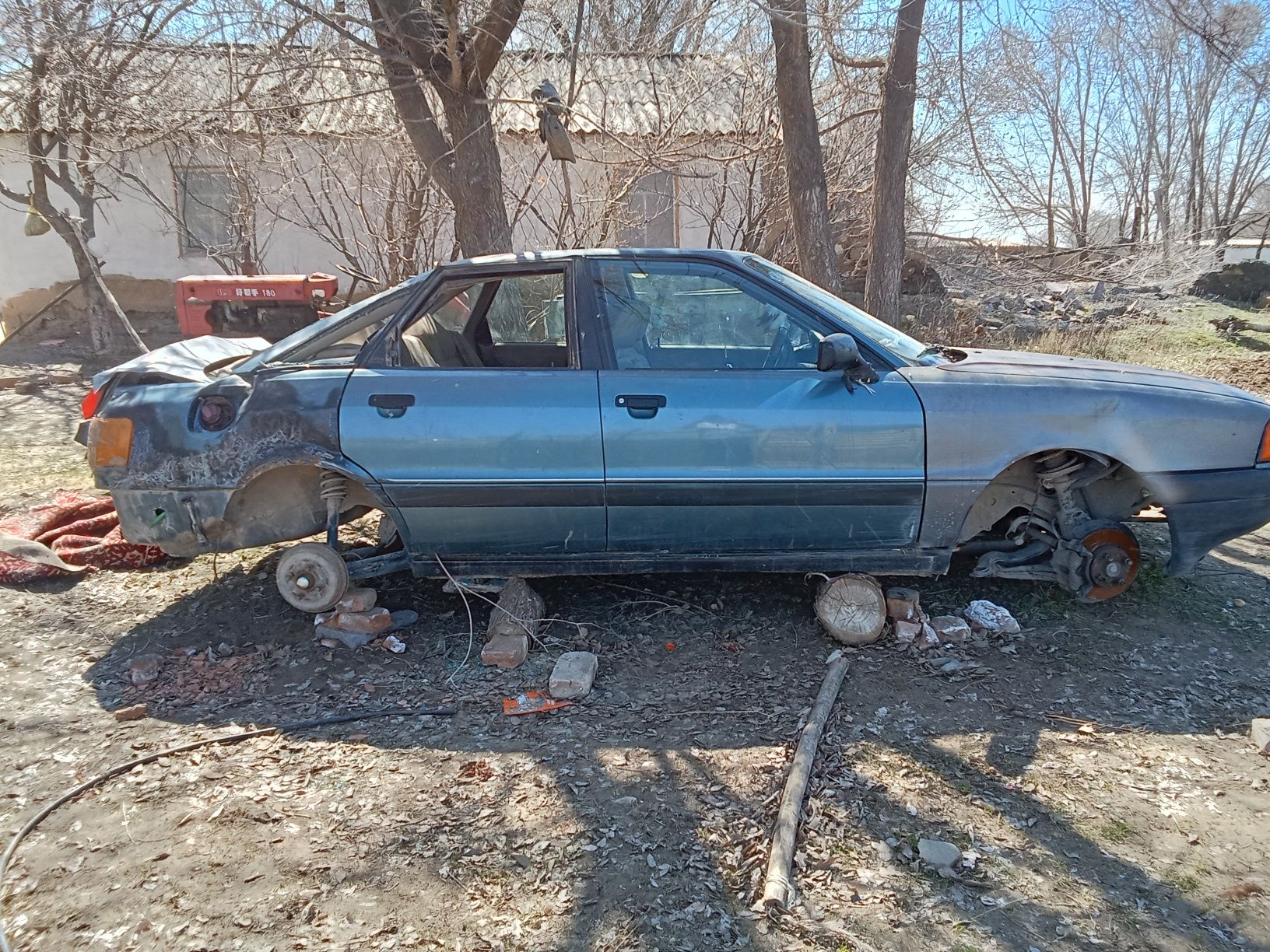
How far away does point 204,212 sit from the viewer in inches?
538

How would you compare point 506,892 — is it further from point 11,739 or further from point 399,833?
point 11,739

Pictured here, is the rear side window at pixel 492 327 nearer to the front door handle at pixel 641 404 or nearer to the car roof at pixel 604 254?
the car roof at pixel 604 254

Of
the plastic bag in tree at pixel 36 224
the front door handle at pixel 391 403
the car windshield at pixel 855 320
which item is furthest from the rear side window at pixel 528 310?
the plastic bag in tree at pixel 36 224

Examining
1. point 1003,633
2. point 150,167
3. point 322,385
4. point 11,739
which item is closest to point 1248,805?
point 1003,633

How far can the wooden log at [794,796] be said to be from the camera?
7.83ft

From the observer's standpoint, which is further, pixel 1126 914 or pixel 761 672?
pixel 761 672

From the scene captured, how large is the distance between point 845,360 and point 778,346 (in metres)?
0.39

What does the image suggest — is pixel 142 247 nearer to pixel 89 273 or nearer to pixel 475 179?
pixel 89 273

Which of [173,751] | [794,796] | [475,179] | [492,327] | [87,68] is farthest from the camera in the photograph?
[87,68]

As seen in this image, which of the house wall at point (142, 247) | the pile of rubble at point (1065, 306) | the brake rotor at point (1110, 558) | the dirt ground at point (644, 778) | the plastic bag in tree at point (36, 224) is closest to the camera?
the dirt ground at point (644, 778)

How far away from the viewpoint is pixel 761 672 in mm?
3678

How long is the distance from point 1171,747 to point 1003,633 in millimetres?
866

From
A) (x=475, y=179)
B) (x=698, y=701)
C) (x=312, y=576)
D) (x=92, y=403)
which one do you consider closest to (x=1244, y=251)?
(x=475, y=179)

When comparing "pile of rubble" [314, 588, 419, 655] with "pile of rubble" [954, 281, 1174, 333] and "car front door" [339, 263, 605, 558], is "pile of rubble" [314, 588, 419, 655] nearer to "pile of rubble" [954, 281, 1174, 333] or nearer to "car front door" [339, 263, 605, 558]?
"car front door" [339, 263, 605, 558]
